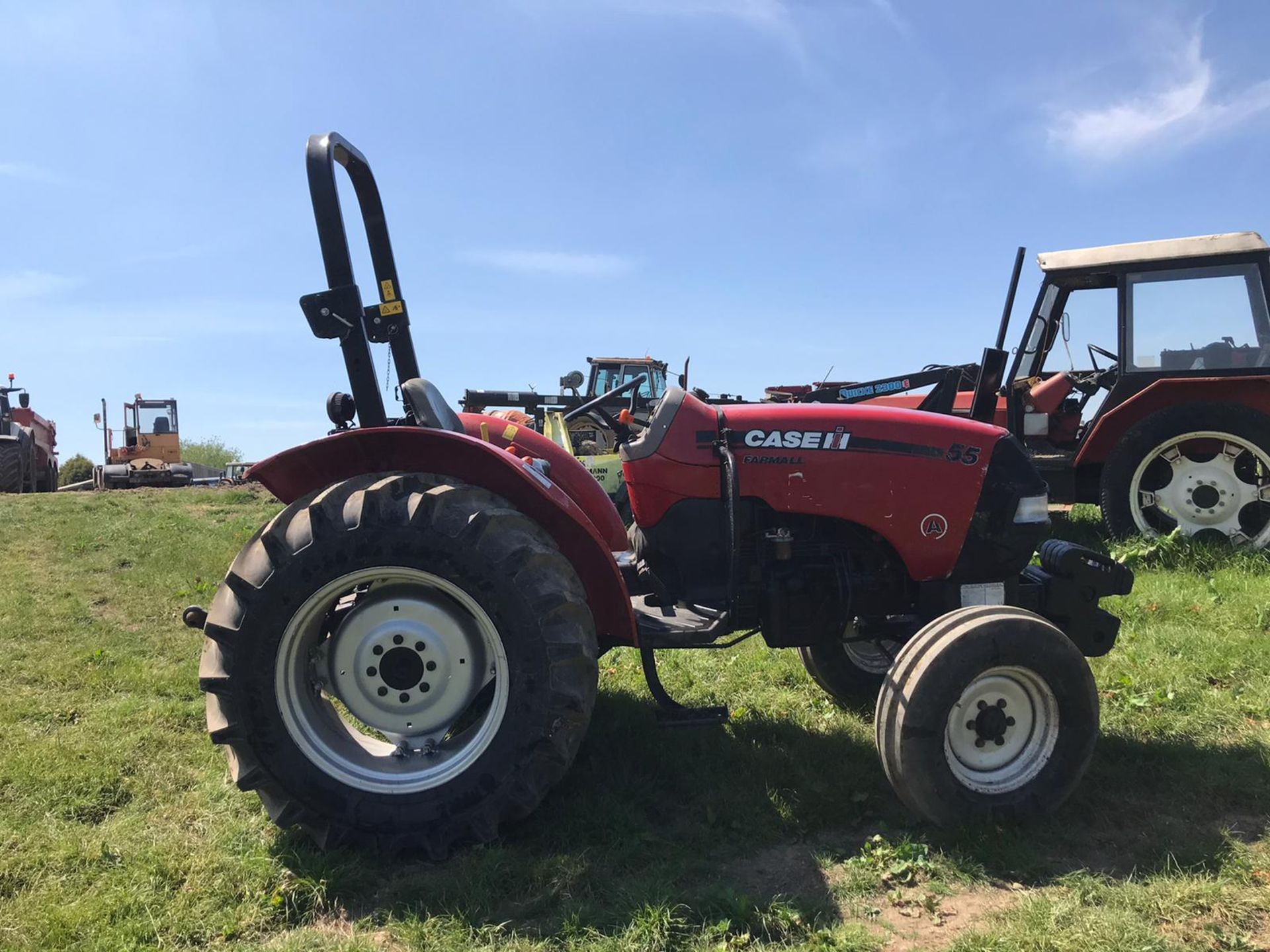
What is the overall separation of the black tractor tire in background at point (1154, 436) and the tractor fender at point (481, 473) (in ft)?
17.6

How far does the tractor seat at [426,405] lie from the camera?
3334mm

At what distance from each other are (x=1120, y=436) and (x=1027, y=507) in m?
4.42

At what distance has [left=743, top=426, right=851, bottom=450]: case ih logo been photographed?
329 centimetres

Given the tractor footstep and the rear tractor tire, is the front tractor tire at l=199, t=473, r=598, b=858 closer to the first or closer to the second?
the tractor footstep

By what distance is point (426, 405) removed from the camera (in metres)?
3.34

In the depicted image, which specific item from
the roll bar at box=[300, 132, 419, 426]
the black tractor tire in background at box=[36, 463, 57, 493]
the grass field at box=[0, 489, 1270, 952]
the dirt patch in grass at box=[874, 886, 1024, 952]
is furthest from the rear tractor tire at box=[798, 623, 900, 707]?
the black tractor tire in background at box=[36, 463, 57, 493]

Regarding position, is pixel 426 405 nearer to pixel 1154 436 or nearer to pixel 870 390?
pixel 870 390

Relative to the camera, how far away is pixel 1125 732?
3.70 meters

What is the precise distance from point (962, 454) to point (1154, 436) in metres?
4.45

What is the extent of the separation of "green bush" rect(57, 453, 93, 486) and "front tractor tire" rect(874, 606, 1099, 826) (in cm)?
2842

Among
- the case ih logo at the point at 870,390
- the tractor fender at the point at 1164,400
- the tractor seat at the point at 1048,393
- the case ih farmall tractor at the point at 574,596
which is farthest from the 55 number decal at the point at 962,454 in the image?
the tractor seat at the point at 1048,393

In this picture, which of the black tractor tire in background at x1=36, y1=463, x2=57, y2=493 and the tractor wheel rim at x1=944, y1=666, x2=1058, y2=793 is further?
the black tractor tire in background at x1=36, y1=463, x2=57, y2=493

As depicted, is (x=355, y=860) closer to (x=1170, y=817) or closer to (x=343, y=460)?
(x=343, y=460)

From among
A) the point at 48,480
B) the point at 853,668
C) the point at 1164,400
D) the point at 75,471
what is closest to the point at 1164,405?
the point at 1164,400
